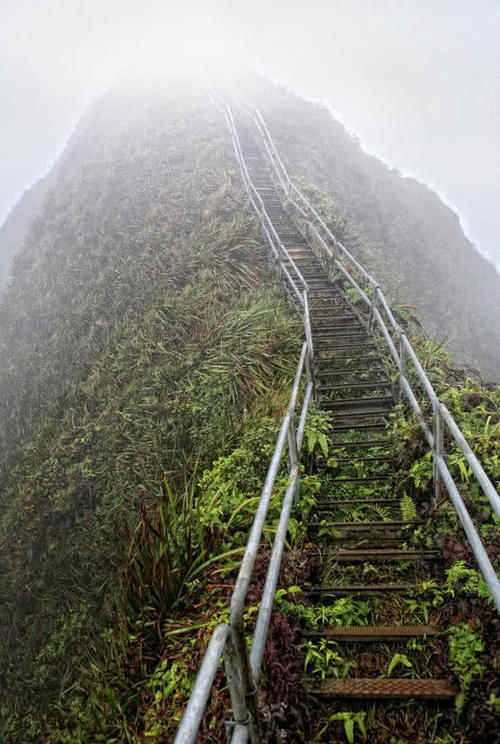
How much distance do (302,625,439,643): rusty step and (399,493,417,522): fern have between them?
1107mm

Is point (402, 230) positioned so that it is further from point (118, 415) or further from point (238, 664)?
point (238, 664)

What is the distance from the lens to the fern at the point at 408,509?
3.76 meters

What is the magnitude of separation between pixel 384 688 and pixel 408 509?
5.36 ft

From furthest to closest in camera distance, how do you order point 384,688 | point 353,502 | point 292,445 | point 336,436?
point 336,436
point 353,502
point 292,445
point 384,688

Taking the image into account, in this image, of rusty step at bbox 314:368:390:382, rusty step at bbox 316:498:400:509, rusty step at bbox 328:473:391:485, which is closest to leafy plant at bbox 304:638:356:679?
rusty step at bbox 316:498:400:509

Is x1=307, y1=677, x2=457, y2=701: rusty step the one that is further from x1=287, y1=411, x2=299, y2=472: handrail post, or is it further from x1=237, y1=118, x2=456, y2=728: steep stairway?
x1=287, y1=411, x2=299, y2=472: handrail post

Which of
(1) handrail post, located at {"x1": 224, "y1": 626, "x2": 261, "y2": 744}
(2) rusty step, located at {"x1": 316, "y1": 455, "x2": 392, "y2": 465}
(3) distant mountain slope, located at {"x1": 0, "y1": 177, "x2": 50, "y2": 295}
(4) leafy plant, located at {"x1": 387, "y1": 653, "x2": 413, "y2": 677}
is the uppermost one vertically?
(1) handrail post, located at {"x1": 224, "y1": 626, "x2": 261, "y2": 744}

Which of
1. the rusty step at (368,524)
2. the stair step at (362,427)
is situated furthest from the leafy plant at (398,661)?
the stair step at (362,427)

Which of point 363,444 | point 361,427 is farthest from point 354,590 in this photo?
point 361,427

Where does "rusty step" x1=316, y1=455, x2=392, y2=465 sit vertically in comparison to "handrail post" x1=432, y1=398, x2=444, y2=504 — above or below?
below

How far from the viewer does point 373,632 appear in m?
2.69

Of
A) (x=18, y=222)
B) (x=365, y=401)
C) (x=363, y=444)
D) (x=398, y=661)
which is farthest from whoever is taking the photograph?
(x=18, y=222)

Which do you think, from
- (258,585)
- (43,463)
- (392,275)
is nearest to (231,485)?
(258,585)

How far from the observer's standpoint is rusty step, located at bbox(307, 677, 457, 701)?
229cm
